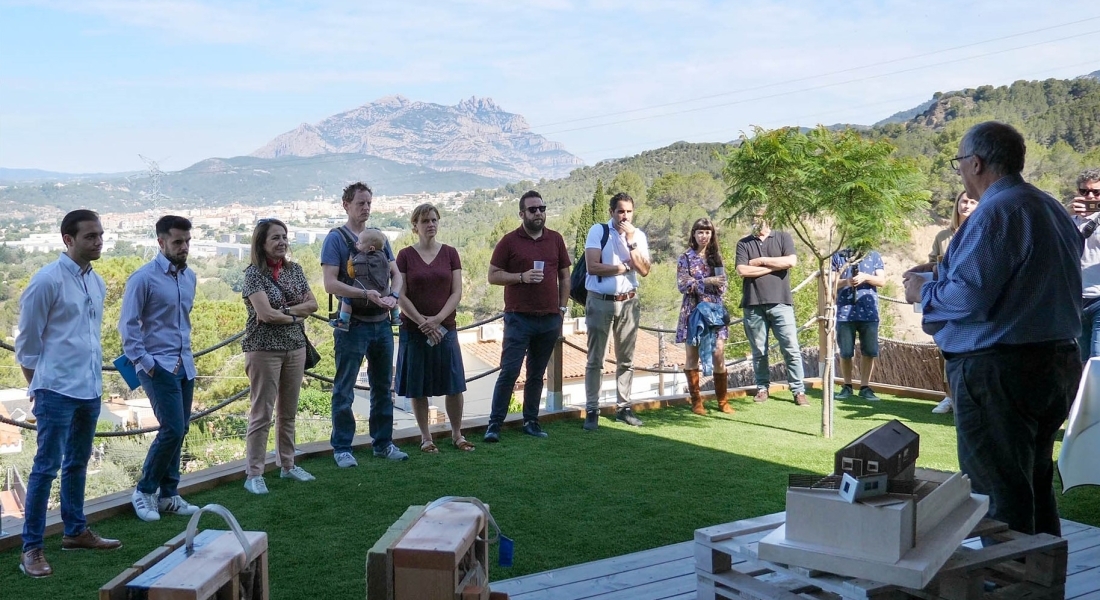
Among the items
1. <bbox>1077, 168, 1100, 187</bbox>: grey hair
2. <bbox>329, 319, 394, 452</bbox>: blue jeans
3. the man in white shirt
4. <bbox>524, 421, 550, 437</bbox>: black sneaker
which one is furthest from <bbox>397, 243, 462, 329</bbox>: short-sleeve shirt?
<bbox>1077, 168, 1100, 187</bbox>: grey hair

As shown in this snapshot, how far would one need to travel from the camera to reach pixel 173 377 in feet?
15.1

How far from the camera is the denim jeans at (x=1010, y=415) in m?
2.93

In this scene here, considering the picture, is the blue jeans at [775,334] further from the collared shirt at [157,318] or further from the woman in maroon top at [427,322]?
the collared shirt at [157,318]

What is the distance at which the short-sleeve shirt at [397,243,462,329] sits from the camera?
6.14 metres

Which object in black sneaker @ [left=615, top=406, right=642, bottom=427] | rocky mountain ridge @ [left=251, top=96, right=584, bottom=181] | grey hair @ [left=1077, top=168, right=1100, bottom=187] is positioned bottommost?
black sneaker @ [left=615, top=406, right=642, bottom=427]

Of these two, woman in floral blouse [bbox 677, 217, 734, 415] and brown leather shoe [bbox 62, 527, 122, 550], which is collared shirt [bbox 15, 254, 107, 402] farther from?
woman in floral blouse [bbox 677, 217, 734, 415]

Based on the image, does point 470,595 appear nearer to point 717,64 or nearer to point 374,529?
point 374,529

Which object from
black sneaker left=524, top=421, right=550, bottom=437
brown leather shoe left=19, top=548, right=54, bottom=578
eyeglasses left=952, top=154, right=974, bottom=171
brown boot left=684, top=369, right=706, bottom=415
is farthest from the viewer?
brown boot left=684, top=369, right=706, bottom=415

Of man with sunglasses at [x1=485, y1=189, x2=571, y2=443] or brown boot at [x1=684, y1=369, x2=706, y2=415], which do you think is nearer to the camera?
man with sunglasses at [x1=485, y1=189, x2=571, y2=443]

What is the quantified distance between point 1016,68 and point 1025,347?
9392cm

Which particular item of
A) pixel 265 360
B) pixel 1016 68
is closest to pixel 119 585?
pixel 265 360

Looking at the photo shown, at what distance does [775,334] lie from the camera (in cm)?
805

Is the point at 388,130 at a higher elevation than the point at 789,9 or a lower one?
lower

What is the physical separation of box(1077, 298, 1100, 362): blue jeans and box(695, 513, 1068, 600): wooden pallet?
10.1 feet
